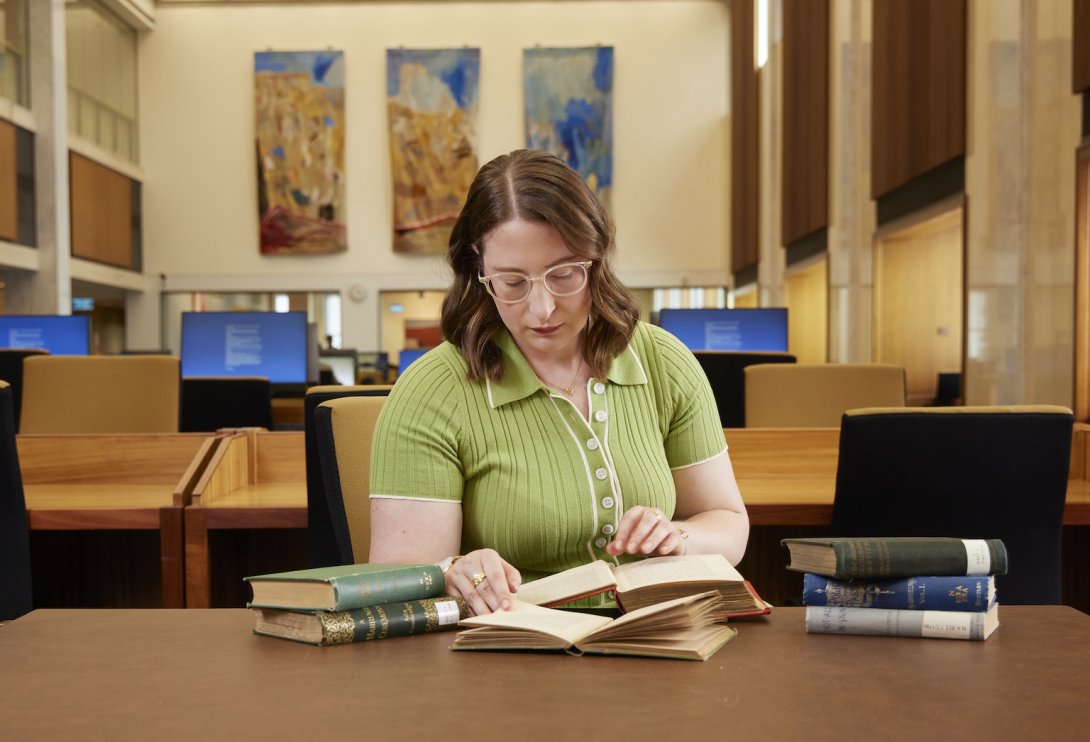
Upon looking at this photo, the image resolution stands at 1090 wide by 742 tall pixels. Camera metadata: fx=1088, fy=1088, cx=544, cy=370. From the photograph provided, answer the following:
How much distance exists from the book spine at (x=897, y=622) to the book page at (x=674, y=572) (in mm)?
104

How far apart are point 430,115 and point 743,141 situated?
406 cm

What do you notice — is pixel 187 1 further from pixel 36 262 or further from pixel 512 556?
pixel 512 556

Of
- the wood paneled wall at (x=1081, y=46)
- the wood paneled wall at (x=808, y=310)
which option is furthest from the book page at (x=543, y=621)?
the wood paneled wall at (x=808, y=310)

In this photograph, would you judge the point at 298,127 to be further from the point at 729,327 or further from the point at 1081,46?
the point at 1081,46

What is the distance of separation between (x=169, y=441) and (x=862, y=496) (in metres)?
2.09

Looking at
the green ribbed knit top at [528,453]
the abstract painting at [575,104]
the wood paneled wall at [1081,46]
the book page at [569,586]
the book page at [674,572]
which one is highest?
the abstract painting at [575,104]

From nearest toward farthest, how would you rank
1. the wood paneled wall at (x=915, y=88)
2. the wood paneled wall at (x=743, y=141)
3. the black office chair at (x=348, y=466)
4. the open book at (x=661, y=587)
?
the open book at (x=661, y=587) < the black office chair at (x=348, y=466) < the wood paneled wall at (x=915, y=88) < the wood paneled wall at (x=743, y=141)

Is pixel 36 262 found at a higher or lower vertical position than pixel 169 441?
higher

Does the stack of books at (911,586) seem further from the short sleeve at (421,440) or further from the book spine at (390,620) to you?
the short sleeve at (421,440)

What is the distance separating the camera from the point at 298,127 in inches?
550

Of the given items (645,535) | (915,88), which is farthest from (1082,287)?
(645,535)

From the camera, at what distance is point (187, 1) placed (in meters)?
14.1

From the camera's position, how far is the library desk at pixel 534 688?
0.93 m

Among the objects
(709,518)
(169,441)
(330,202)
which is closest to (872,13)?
(169,441)
